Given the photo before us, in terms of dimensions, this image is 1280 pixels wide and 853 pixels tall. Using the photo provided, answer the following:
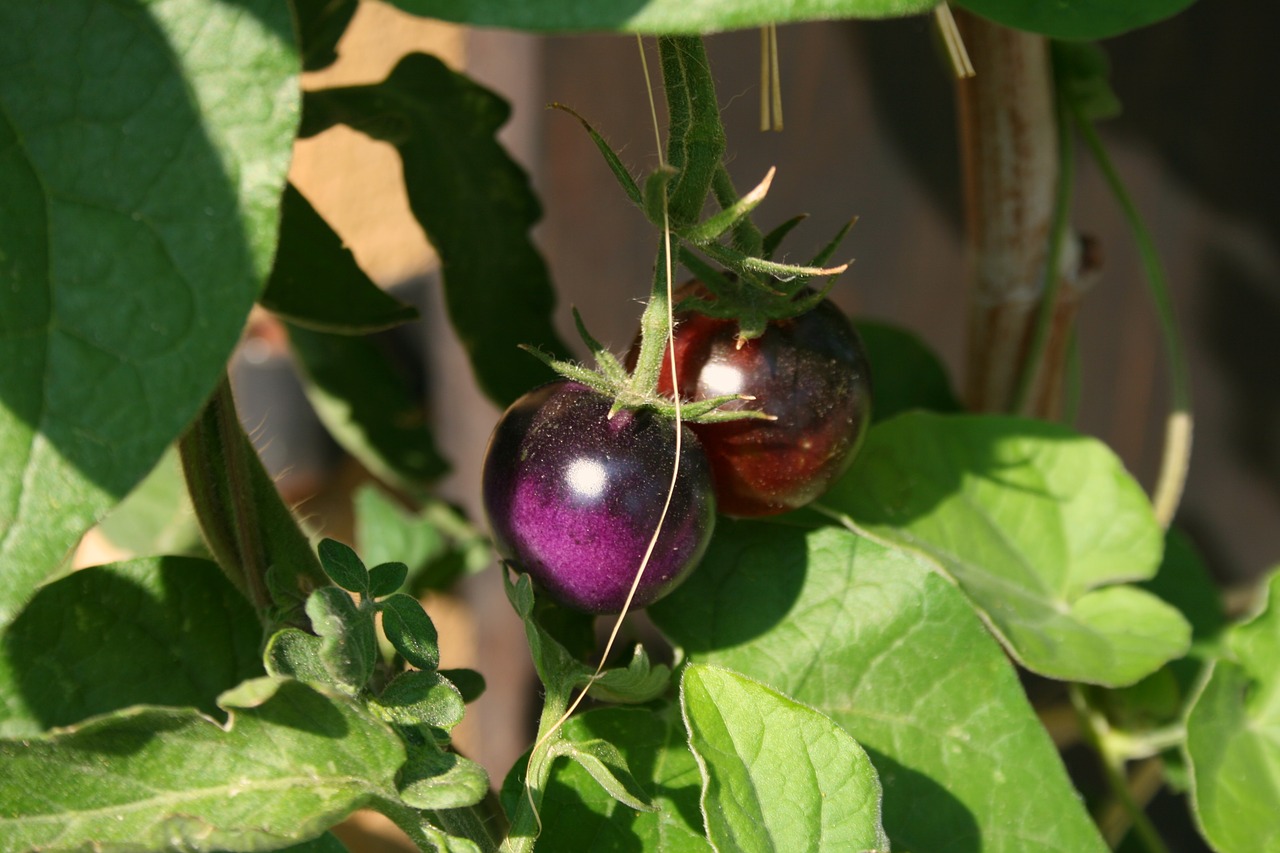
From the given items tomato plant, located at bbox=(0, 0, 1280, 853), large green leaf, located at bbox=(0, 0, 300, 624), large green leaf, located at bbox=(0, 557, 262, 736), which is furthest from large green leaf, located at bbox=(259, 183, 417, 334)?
large green leaf, located at bbox=(0, 0, 300, 624)

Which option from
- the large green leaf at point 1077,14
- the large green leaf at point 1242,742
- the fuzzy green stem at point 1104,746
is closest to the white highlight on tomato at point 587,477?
the large green leaf at point 1077,14

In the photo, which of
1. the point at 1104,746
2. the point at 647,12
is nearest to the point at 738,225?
the point at 647,12

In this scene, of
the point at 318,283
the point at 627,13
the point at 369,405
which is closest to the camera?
the point at 627,13

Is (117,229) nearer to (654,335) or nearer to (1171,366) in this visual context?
→ (654,335)

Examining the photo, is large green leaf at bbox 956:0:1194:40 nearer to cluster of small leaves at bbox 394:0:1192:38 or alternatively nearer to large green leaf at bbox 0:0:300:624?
cluster of small leaves at bbox 394:0:1192:38

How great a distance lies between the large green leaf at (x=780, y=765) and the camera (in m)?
0.38

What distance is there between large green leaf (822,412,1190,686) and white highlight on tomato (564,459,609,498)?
17cm

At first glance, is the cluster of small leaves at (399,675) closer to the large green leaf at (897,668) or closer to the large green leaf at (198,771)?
the large green leaf at (198,771)

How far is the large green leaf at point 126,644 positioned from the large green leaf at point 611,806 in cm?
13

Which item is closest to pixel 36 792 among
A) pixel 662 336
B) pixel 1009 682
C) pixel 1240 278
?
pixel 662 336

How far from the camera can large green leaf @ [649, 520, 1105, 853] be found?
1.56ft

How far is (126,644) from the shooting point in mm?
441

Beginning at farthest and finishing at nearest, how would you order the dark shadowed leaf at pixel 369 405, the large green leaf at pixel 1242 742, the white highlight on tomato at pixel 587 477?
the dark shadowed leaf at pixel 369 405 → the large green leaf at pixel 1242 742 → the white highlight on tomato at pixel 587 477

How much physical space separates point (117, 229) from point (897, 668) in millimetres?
351
